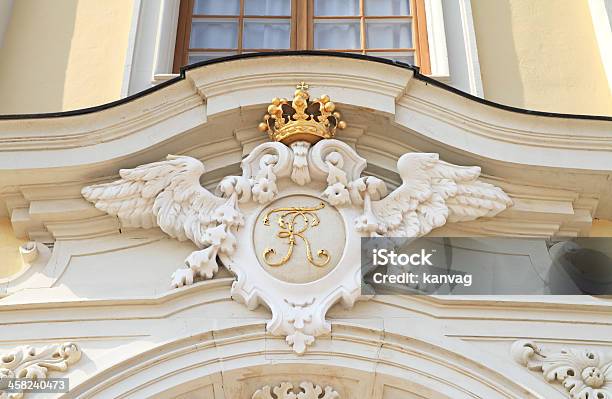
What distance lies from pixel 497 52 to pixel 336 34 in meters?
1.16

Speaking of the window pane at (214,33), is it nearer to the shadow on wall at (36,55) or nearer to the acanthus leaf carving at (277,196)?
the shadow on wall at (36,55)

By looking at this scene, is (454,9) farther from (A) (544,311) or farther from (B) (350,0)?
(A) (544,311)

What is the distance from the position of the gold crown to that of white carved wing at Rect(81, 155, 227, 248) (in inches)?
19.2

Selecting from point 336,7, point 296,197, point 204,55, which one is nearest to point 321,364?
point 296,197

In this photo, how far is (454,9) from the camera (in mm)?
7328

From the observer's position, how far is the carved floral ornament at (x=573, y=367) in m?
5.30

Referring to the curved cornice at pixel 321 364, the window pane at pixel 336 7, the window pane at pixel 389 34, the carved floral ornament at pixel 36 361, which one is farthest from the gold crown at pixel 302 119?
the window pane at pixel 336 7

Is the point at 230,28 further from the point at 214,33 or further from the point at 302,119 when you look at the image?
the point at 302,119

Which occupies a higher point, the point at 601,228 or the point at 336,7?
the point at 336,7

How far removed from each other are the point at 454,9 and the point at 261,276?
2.74m

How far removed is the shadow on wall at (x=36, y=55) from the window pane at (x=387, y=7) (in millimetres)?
2090

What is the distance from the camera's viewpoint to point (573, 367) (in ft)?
17.7

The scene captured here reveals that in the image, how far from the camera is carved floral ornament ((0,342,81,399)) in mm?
5340

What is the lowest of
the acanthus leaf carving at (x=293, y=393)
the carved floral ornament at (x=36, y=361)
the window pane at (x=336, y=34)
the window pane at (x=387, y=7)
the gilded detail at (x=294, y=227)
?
the acanthus leaf carving at (x=293, y=393)
